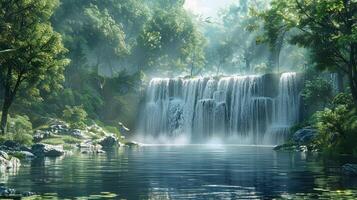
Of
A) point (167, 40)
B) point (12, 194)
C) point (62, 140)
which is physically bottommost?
point (12, 194)

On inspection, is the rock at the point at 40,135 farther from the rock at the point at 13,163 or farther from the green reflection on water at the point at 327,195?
the green reflection on water at the point at 327,195

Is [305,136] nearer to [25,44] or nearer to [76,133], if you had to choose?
[76,133]

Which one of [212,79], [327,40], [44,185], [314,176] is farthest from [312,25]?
[212,79]

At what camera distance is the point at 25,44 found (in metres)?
43.7

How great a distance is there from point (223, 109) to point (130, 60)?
35.8 metres

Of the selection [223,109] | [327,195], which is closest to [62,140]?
[223,109]

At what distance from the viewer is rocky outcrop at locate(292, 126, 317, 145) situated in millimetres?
53934

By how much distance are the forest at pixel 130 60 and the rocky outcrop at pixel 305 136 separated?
2.09 feet

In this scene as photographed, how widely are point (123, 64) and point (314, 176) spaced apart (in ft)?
312

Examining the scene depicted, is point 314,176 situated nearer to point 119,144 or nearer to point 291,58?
point 119,144

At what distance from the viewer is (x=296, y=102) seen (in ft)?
238

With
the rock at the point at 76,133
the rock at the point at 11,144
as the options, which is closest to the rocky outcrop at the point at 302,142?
the rock at the point at 76,133

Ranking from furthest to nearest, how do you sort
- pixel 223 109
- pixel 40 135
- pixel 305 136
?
pixel 223 109 → pixel 40 135 → pixel 305 136

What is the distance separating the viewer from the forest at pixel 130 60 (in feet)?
132
